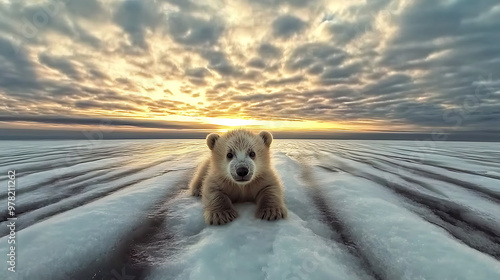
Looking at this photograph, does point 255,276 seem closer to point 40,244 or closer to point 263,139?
point 40,244

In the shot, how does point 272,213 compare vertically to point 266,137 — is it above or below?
below

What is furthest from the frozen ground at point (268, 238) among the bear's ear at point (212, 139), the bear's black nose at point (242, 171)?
the bear's ear at point (212, 139)

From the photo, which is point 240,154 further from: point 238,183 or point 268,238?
point 268,238

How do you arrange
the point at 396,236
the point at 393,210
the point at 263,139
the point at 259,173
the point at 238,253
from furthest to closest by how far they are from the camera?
the point at 263,139
the point at 259,173
the point at 393,210
the point at 396,236
the point at 238,253

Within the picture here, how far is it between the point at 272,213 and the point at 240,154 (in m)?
1.33

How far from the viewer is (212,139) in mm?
4555

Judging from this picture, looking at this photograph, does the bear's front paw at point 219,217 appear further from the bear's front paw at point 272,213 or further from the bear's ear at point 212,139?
the bear's ear at point 212,139

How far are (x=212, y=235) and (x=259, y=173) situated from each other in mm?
1628

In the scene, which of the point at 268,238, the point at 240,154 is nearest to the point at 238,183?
the point at 240,154

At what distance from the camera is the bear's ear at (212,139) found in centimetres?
452

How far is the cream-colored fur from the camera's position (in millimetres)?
2914

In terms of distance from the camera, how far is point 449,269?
1.78 m

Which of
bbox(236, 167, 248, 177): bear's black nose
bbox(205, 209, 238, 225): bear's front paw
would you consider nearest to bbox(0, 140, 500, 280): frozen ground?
bbox(205, 209, 238, 225): bear's front paw

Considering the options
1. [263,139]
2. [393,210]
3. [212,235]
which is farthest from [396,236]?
[263,139]
